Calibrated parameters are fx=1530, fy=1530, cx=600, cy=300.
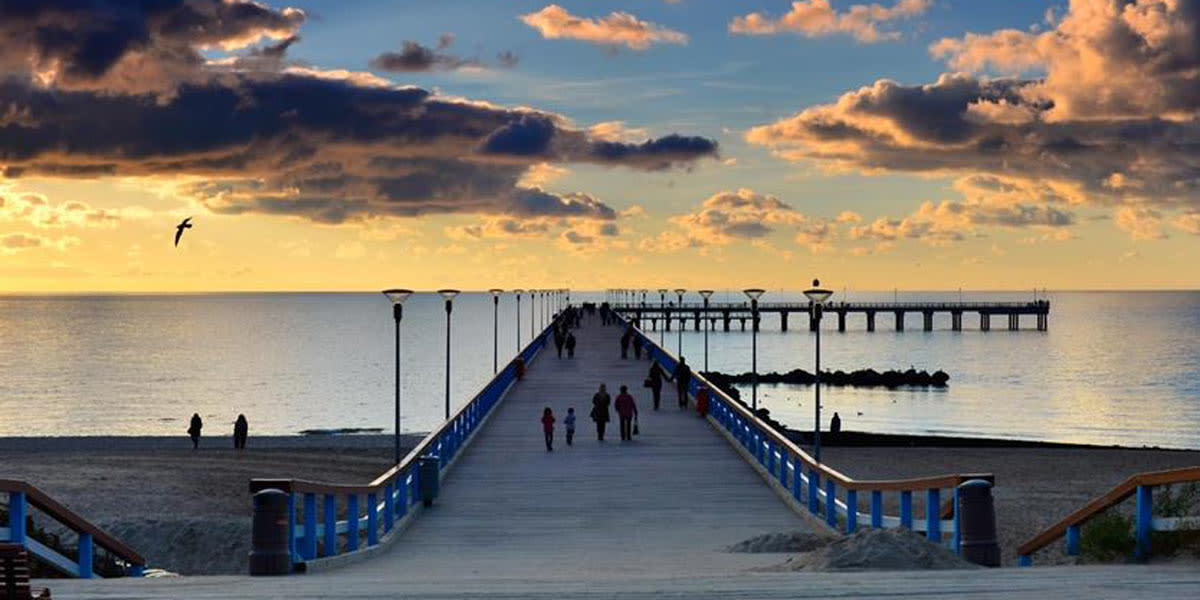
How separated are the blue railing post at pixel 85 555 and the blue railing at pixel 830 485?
25.4 feet

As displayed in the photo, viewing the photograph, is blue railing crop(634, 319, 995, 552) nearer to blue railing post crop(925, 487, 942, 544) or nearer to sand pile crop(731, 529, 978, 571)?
blue railing post crop(925, 487, 942, 544)

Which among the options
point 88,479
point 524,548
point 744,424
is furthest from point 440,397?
point 524,548

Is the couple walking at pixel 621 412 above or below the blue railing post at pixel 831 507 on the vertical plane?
above

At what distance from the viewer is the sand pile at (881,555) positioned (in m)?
12.9

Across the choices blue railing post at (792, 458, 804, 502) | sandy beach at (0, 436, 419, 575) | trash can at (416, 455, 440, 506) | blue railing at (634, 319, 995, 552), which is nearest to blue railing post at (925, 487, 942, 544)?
blue railing at (634, 319, 995, 552)

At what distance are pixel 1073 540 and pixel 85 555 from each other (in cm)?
957

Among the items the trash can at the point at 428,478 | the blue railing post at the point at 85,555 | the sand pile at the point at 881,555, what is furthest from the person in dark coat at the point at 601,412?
the sand pile at the point at 881,555

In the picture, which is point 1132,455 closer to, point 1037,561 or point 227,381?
point 1037,561

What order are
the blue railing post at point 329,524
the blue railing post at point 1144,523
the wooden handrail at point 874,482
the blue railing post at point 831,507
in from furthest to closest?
the blue railing post at point 831,507, the blue railing post at point 329,524, the wooden handrail at point 874,482, the blue railing post at point 1144,523

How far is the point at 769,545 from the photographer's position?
17312 mm

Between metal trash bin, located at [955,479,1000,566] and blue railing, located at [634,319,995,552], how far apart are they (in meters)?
0.15

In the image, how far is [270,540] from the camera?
13906 mm

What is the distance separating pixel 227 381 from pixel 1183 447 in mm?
76654

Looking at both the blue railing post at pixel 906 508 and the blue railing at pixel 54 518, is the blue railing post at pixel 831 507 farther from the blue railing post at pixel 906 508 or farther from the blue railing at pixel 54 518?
the blue railing at pixel 54 518
